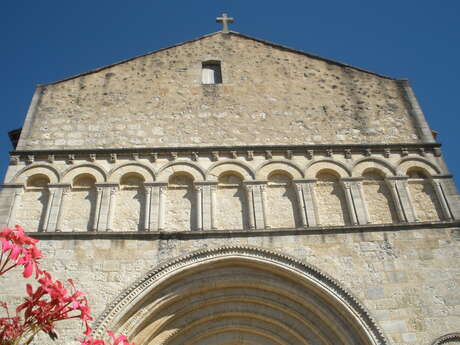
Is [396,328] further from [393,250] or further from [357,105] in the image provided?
[357,105]

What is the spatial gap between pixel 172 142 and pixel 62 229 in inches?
96.6

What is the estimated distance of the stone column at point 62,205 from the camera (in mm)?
8052

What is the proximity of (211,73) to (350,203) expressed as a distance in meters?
4.15

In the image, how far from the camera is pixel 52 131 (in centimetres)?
936

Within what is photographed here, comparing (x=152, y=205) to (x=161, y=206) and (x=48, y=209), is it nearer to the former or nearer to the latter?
(x=161, y=206)

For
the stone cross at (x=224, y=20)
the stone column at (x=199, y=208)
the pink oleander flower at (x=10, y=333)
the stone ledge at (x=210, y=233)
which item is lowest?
the pink oleander flower at (x=10, y=333)

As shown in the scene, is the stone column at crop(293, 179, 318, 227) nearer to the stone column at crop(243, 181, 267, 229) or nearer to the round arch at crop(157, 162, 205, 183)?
the stone column at crop(243, 181, 267, 229)

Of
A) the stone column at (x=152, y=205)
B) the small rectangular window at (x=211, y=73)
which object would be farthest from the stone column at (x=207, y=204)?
the small rectangular window at (x=211, y=73)

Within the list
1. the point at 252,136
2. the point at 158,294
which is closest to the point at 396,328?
the point at 158,294

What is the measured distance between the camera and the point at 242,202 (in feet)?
27.8

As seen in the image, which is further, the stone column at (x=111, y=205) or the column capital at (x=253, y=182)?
the column capital at (x=253, y=182)

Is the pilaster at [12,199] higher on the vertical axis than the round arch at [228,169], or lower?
lower

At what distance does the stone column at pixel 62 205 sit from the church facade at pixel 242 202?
22 millimetres

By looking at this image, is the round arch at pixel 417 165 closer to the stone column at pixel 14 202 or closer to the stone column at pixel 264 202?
the stone column at pixel 264 202
